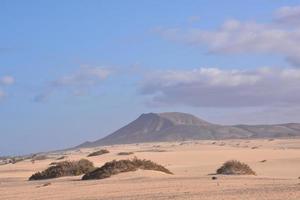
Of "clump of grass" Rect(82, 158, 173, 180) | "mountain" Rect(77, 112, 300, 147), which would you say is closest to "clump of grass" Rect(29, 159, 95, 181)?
"clump of grass" Rect(82, 158, 173, 180)

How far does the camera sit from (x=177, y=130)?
163 m

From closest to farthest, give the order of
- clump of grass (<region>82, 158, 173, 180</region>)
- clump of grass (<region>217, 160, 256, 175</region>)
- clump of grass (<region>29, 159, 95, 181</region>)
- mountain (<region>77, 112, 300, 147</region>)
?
clump of grass (<region>82, 158, 173, 180</region>) → clump of grass (<region>217, 160, 256, 175</region>) → clump of grass (<region>29, 159, 95, 181</region>) → mountain (<region>77, 112, 300, 147</region>)

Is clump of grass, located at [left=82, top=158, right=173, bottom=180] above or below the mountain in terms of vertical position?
below

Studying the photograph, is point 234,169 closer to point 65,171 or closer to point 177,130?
point 65,171

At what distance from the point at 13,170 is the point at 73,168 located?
45.9 feet

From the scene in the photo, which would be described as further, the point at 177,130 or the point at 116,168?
the point at 177,130

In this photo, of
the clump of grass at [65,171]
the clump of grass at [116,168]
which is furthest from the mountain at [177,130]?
the clump of grass at [116,168]

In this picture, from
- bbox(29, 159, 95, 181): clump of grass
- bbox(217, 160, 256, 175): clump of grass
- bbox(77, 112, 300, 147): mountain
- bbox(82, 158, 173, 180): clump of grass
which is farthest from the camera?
bbox(77, 112, 300, 147): mountain

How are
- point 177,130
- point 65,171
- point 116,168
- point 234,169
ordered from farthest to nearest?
point 177,130, point 65,171, point 234,169, point 116,168

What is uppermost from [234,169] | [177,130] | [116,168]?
[177,130]

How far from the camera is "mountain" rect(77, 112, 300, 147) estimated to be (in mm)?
155000

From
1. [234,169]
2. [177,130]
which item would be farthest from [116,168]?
[177,130]

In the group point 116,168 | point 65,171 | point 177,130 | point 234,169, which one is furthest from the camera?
point 177,130

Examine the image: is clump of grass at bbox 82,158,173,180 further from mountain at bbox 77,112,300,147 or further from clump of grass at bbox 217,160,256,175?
mountain at bbox 77,112,300,147
